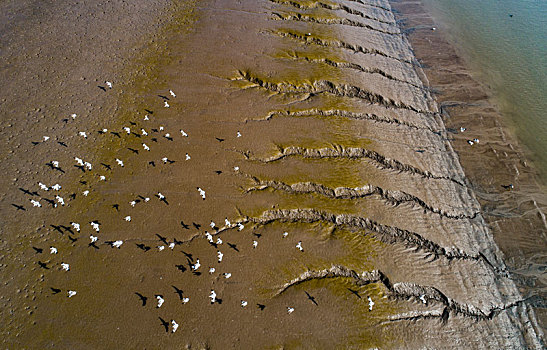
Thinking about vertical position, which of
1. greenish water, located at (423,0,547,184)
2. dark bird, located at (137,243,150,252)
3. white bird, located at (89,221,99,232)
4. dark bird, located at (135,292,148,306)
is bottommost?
dark bird, located at (135,292,148,306)

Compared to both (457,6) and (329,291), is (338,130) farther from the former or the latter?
(457,6)

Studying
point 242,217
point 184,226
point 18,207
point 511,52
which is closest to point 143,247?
point 184,226

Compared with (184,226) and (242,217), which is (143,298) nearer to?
(184,226)

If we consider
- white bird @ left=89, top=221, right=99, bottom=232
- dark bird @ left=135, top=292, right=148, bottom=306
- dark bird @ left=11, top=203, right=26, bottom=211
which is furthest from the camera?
dark bird @ left=11, top=203, right=26, bottom=211

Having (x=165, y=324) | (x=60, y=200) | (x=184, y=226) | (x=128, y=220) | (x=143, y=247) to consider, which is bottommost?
(x=165, y=324)

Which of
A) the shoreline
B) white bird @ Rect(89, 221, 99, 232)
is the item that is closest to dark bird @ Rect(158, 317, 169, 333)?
white bird @ Rect(89, 221, 99, 232)

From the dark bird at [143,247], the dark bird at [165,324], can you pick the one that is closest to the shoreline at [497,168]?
the dark bird at [165,324]

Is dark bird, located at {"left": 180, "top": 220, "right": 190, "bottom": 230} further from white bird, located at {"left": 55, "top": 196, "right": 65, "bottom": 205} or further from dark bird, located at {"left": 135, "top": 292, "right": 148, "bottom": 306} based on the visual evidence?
white bird, located at {"left": 55, "top": 196, "right": 65, "bottom": 205}
